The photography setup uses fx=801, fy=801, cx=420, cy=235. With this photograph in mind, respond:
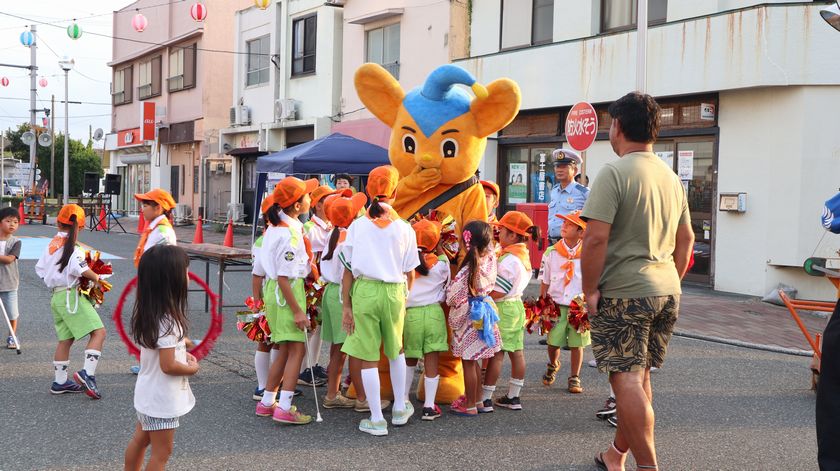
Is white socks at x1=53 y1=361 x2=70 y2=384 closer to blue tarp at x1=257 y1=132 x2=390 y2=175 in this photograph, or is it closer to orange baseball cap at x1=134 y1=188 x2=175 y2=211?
orange baseball cap at x1=134 y1=188 x2=175 y2=211

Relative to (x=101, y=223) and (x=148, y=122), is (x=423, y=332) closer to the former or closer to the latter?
(x=101, y=223)

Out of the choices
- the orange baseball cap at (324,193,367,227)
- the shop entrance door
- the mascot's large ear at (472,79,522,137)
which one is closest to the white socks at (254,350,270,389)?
the orange baseball cap at (324,193,367,227)

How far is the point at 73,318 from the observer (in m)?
6.22

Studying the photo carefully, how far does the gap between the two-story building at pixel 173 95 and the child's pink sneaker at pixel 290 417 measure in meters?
24.9

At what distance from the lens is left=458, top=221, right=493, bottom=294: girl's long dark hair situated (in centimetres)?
562

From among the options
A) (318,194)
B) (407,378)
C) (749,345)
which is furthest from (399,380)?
(749,345)

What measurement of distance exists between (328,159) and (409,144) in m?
6.83

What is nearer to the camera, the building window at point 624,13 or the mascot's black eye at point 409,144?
the mascot's black eye at point 409,144

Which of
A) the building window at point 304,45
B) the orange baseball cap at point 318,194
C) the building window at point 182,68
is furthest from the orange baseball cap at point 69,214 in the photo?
the building window at point 182,68

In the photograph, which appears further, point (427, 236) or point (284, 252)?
point (427, 236)

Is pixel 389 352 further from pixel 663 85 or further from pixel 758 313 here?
pixel 663 85

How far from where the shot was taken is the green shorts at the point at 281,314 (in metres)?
5.55

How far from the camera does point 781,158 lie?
12.4 metres

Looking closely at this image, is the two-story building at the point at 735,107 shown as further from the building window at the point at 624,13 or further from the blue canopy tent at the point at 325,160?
the blue canopy tent at the point at 325,160
